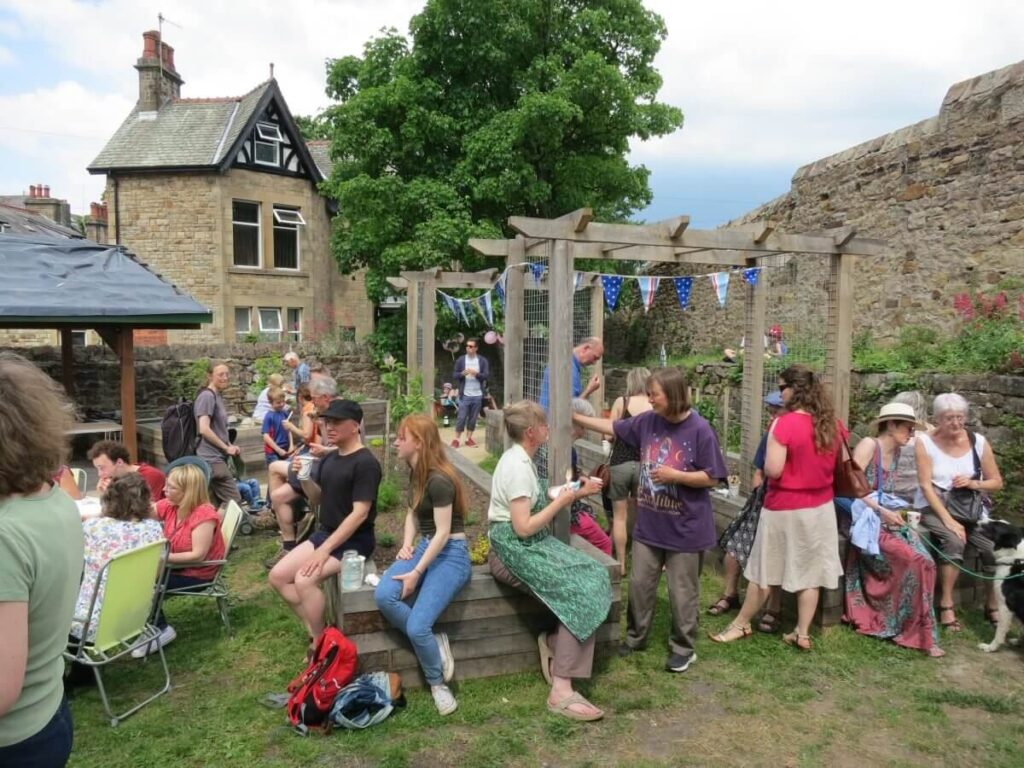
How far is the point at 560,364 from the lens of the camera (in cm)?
428

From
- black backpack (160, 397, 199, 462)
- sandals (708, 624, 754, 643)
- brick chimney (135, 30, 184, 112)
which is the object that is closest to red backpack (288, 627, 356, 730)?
sandals (708, 624, 754, 643)

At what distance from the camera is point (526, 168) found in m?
15.2

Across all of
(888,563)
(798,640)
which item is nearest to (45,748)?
(798,640)

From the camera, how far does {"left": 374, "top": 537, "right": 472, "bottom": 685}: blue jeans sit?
350 cm

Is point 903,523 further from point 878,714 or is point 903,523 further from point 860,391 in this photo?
point 860,391

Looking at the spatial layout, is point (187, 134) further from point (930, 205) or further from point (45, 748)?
point (45, 748)

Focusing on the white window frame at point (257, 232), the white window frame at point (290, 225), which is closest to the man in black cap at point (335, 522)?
the white window frame at point (257, 232)

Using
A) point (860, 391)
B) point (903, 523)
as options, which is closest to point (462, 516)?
→ point (903, 523)

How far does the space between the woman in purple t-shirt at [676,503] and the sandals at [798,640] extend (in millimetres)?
696

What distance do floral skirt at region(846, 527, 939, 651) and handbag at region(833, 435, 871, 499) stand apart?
360mm

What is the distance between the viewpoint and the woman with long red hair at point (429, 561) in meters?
3.53

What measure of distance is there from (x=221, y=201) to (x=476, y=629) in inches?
701

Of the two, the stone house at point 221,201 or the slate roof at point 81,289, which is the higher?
the stone house at point 221,201

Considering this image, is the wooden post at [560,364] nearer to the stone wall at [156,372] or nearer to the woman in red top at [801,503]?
the woman in red top at [801,503]
